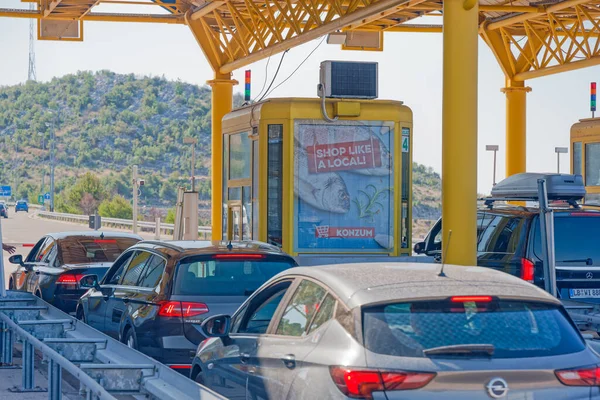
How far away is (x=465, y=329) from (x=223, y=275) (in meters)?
4.54

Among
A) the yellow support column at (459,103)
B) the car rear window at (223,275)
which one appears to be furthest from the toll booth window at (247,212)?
the car rear window at (223,275)

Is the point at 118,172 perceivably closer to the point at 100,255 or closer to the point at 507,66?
the point at 507,66

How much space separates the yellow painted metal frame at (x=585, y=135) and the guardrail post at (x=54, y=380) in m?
15.2

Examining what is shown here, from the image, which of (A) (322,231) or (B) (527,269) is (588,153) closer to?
(A) (322,231)

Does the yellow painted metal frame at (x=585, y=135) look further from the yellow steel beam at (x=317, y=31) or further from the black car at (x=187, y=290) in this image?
the black car at (x=187, y=290)

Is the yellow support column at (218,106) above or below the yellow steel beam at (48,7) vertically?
below

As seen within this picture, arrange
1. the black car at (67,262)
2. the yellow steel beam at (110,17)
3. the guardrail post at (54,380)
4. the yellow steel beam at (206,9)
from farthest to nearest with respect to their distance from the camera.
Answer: the yellow steel beam at (110,17) → the yellow steel beam at (206,9) → the black car at (67,262) → the guardrail post at (54,380)

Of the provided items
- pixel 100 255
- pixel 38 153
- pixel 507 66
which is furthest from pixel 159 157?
pixel 100 255

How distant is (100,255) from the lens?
15.8m

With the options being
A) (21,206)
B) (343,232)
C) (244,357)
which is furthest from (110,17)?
(21,206)

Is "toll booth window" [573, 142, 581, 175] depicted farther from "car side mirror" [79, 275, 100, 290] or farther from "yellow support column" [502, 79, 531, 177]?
"car side mirror" [79, 275, 100, 290]

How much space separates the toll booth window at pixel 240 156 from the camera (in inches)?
666

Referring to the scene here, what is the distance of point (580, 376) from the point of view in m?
5.53

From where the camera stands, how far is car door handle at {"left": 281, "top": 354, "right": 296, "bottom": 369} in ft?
19.7
